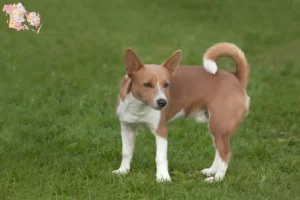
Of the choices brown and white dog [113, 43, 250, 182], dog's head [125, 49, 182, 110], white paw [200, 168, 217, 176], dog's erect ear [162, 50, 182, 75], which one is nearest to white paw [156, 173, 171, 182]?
brown and white dog [113, 43, 250, 182]

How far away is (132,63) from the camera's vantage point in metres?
5.82

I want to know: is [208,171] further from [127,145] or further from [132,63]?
[132,63]

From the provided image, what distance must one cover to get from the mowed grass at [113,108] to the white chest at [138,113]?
525 millimetres

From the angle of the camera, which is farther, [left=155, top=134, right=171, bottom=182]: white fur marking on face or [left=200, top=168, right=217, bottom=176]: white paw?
[left=200, top=168, right=217, bottom=176]: white paw

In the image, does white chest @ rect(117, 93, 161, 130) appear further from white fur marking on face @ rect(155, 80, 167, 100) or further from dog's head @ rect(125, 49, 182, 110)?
white fur marking on face @ rect(155, 80, 167, 100)

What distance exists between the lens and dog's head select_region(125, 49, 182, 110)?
564 cm

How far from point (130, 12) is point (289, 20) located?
4.53 m

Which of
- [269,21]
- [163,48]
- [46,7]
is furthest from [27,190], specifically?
[269,21]

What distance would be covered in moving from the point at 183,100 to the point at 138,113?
52cm

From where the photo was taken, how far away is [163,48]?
14273 mm

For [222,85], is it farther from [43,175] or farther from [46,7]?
[46,7]

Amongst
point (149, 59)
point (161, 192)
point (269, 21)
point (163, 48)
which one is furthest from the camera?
point (269, 21)

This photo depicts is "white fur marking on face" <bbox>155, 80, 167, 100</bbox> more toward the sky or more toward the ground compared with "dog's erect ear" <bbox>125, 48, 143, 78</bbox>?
more toward the ground

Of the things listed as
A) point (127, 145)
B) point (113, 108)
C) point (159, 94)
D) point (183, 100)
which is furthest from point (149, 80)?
point (113, 108)
